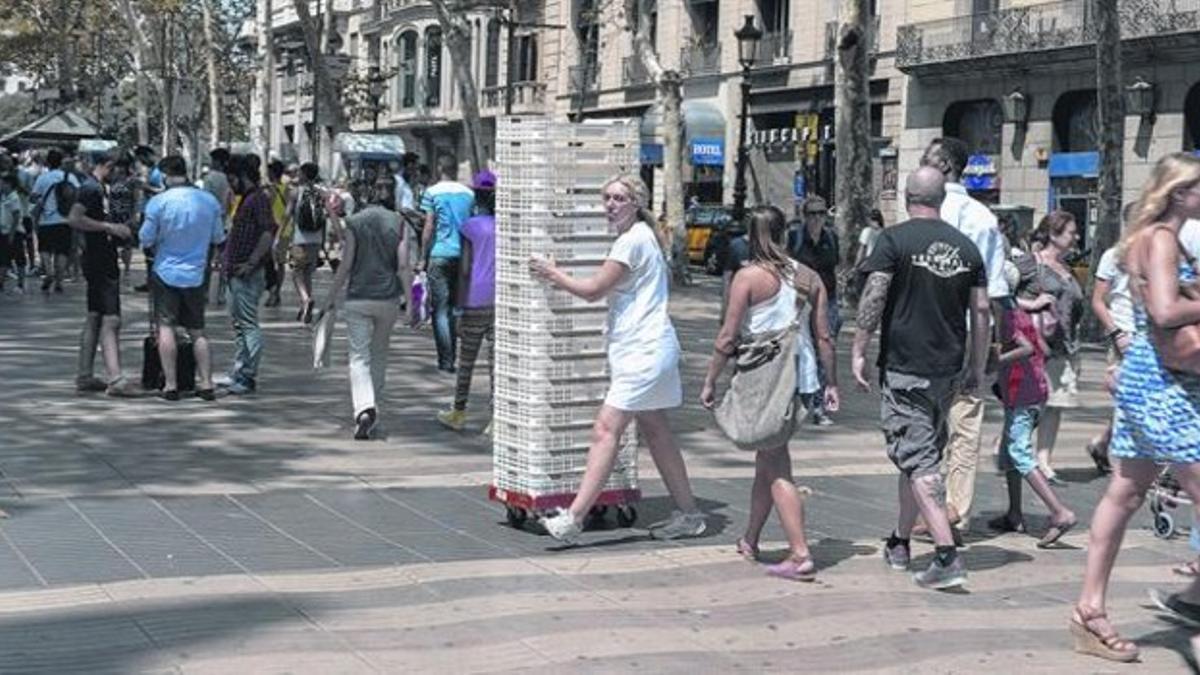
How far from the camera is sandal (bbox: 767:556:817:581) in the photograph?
23.4 ft

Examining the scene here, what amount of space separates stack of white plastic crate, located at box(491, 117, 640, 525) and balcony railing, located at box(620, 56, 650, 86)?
42.6m

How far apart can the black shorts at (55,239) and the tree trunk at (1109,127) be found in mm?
13840

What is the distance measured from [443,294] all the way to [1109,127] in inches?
494

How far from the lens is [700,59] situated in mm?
47844

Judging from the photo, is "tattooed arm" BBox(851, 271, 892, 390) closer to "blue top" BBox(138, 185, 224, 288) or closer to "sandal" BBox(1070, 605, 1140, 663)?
"sandal" BBox(1070, 605, 1140, 663)

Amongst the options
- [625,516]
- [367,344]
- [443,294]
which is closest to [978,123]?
[443,294]

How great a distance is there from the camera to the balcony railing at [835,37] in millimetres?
40719

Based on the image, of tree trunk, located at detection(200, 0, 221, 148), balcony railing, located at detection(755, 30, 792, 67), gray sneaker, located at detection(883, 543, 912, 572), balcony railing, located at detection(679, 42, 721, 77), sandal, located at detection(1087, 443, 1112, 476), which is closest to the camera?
gray sneaker, located at detection(883, 543, 912, 572)

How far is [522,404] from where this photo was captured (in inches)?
307

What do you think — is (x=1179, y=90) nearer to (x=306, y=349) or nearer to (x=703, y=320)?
(x=703, y=320)

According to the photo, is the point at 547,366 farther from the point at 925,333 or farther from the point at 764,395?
the point at 925,333

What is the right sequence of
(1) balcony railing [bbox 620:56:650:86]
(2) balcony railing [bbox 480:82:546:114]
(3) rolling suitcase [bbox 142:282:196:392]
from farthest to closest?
(2) balcony railing [bbox 480:82:546:114], (1) balcony railing [bbox 620:56:650:86], (3) rolling suitcase [bbox 142:282:196:392]

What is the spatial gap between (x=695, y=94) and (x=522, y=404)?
4129cm

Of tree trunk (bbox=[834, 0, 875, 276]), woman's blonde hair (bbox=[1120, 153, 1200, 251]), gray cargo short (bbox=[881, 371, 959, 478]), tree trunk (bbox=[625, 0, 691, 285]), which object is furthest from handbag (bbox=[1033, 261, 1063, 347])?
tree trunk (bbox=[625, 0, 691, 285])
